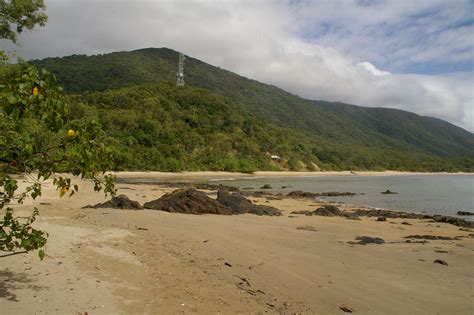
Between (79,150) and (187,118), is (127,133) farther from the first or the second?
(79,150)

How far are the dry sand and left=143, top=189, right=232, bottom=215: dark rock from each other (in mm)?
4252

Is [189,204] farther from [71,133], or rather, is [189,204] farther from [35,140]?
[71,133]

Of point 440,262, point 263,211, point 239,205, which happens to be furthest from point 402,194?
point 440,262

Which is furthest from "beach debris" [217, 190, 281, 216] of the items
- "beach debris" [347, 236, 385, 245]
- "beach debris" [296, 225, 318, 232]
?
"beach debris" [347, 236, 385, 245]

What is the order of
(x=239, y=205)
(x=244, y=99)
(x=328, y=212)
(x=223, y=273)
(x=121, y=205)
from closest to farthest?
(x=223, y=273)
(x=121, y=205)
(x=239, y=205)
(x=328, y=212)
(x=244, y=99)

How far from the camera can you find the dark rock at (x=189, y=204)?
57.9 feet

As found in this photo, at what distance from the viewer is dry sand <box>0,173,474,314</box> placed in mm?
6082

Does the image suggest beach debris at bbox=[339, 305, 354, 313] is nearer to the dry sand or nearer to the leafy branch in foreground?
the dry sand

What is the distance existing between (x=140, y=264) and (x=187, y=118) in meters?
85.5

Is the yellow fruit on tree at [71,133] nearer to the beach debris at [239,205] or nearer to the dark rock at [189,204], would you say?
the dark rock at [189,204]

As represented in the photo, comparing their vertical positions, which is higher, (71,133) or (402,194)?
(71,133)

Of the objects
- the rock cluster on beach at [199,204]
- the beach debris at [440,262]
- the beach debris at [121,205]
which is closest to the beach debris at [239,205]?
the rock cluster on beach at [199,204]

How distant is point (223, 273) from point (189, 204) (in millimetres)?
10102

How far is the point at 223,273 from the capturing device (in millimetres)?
7945
